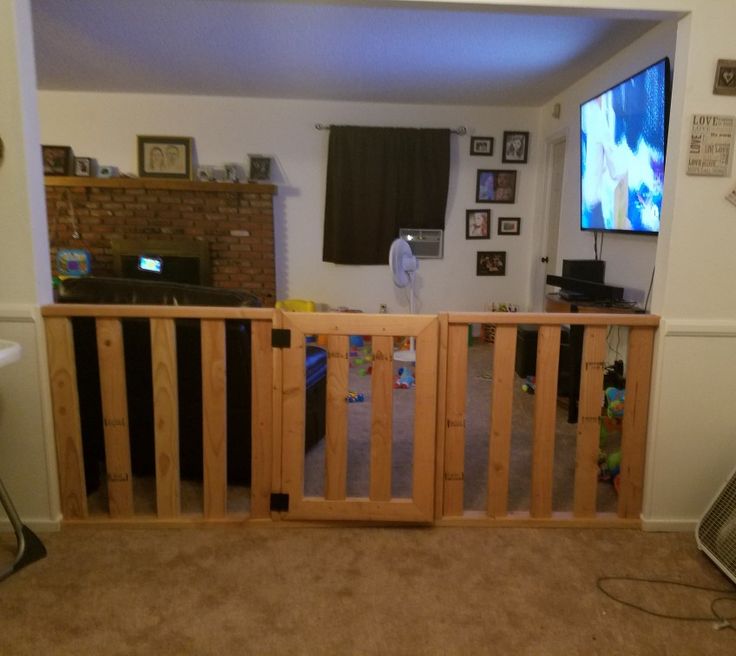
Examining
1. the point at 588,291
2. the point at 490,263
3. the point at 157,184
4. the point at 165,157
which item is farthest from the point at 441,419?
the point at 165,157

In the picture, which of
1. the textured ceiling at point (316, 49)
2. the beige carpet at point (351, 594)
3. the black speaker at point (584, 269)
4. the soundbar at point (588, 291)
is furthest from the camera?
the black speaker at point (584, 269)

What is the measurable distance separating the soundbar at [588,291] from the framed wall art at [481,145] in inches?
88.1

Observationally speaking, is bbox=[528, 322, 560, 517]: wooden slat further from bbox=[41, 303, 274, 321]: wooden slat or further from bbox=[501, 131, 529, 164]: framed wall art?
bbox=[501, 131, 529, 164]: framed wall art

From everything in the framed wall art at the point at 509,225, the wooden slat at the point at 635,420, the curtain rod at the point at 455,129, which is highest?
the curtain rod at the point at 455,129

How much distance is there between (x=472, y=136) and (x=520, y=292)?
168 centimetres

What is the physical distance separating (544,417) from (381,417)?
63cm

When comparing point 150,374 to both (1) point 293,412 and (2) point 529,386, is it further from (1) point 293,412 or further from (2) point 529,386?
(2) point 529,386

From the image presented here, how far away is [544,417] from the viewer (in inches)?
86.1

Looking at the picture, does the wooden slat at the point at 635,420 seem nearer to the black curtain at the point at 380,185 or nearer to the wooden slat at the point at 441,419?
the wooden slat at the point at 441,419

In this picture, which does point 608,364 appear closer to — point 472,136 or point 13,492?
point 472,136

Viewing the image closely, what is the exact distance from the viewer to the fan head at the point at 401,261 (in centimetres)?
482

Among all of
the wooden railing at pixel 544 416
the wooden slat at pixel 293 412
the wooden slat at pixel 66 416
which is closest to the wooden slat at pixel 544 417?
the wooden railing at pixel 544 416

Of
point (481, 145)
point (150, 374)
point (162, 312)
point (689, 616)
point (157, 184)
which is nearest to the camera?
point (689, 616)

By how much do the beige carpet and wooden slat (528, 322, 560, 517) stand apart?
0.45 feet
